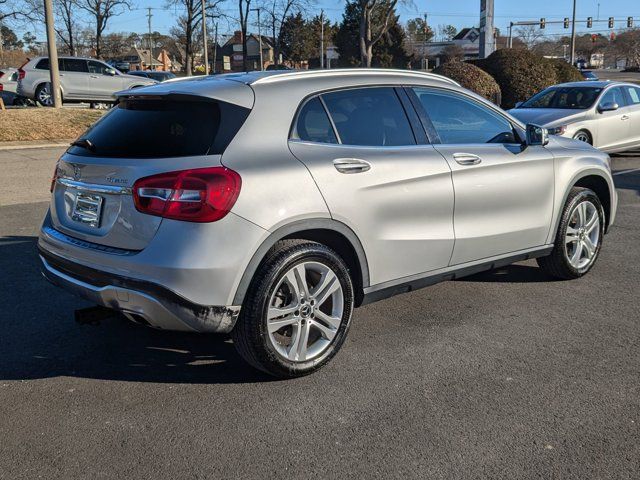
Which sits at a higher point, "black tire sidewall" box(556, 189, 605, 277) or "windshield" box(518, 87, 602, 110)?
"windshield" box(518, 87, 602, 110)

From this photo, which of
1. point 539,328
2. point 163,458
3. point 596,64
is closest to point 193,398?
point 163,458

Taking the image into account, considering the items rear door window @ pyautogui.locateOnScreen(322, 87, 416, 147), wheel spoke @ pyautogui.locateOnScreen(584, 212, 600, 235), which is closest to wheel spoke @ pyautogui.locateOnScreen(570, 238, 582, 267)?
wheel spoke @ pyautogui.locateOnScreen(584, 212, 600, 235)

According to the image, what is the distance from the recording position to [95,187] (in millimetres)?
3791

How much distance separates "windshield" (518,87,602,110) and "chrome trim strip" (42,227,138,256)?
11.3m

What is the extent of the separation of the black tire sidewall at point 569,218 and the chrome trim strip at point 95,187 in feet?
11.6

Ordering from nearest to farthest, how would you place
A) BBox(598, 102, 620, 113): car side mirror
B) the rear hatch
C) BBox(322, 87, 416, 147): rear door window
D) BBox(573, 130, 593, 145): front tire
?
the rear hatch → BBox(322, 87, 416, 147): rear door window → BBox(573, 130, 593, 145): front tire → BBox(598, 102, 620, 113): car side mirror

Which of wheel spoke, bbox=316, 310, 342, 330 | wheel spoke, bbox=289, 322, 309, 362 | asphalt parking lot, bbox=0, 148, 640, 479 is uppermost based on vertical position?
wheel spoke, bbox=316, 310, 342, 330

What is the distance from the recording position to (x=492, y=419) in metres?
3.46

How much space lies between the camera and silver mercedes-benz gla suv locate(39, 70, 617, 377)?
3504mm

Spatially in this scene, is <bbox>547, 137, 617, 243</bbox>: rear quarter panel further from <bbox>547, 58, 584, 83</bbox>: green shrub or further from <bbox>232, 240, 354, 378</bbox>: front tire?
<bbox>547, 58, 584, 83</bbox>: green shrub

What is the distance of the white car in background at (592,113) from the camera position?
12.6 meters

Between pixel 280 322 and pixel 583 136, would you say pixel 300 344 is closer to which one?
pixel 280 322

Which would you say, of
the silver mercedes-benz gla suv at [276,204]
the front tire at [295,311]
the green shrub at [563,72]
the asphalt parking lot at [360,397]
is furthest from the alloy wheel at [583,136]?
the green shrub at [563,72]

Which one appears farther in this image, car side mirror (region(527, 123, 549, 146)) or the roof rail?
car side mirror (region(527, 123, 549, 146))
